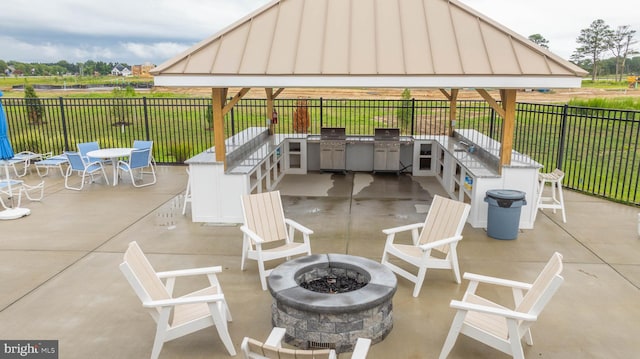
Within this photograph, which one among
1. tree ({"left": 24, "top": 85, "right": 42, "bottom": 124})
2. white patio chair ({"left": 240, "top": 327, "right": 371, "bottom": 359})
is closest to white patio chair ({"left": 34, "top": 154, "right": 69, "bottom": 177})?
tree ({"left": 24, "top": 85, "right": 42, "bottom": 124})

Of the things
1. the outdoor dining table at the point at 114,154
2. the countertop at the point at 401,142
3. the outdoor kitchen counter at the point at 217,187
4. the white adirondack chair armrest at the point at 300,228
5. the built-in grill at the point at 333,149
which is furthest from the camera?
the built-in grill at the point at 333,149

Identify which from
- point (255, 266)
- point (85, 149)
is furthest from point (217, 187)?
point (85, 149)

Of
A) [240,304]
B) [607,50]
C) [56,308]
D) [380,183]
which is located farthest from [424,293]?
[607,50]

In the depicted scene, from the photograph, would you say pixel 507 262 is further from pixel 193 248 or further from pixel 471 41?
pixel 193 248

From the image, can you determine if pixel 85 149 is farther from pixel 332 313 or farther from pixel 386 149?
pixel 332 313

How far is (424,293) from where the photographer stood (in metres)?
5.10

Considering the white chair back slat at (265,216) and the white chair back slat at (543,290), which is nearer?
the white chair back slat at (543,290)

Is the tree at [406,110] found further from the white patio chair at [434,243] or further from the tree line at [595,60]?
the tree line at [595,60]

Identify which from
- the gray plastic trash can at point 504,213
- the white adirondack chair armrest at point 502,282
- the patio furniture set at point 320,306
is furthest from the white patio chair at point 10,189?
the gray plastic trash can at point 504,213

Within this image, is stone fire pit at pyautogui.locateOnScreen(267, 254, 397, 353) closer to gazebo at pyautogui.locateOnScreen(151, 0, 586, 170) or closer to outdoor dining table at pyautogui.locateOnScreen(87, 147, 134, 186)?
gazebo at pyautogui.locateOnScreen(151, 0, 586, 170)

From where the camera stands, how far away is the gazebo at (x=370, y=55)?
647 centimetres

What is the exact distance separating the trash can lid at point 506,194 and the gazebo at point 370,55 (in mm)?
539

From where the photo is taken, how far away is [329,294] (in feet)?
13.2

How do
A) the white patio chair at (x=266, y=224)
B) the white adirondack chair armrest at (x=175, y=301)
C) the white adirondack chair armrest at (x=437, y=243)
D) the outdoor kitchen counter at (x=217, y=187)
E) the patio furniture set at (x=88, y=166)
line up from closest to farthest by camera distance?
the white adirondack chair armrest at (x=175, y=301)
the white adirondack chair armrest at (x=437, y=243)
the white patio chair at (x=266, y=224)
the outdoor kitchen counter at (x=217, y=187)
the patio furniture set at (x=88, y=166)
